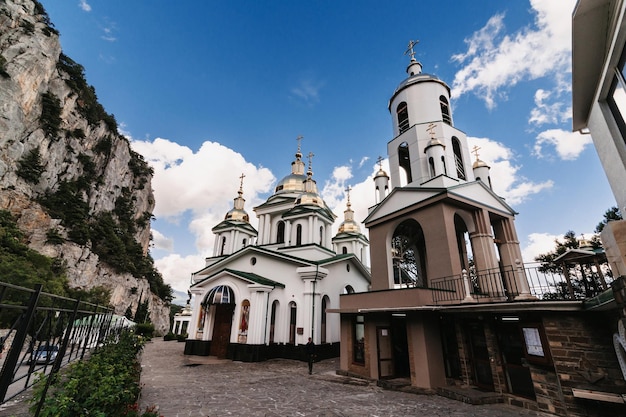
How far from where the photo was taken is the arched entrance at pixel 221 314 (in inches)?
599

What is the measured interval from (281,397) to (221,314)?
9752 mm

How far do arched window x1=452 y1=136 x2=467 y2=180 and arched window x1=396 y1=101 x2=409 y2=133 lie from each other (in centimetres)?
249

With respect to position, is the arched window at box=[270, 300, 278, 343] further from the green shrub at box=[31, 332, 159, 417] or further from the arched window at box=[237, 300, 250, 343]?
the green shrub at box=[31, 332, 159, 417]

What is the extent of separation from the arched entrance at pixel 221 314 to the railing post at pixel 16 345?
511 inches

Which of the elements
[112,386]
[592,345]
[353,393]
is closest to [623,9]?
[592,345]

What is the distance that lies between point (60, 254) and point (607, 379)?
126ft

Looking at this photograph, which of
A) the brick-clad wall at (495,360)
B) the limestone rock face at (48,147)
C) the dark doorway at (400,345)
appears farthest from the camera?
the limestone rock face at (48,147)

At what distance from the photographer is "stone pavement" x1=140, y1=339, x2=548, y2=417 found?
6487mm

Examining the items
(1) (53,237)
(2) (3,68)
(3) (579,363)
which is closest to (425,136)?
(3) (579,363)

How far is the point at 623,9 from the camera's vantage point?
3.52 metres

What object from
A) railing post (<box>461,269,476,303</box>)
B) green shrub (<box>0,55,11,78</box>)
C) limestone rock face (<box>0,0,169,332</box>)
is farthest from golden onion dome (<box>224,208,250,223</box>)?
green shrub (<box>0,55,11,78</box>)

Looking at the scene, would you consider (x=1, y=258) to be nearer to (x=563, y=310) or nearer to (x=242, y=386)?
(x=242, y=386)

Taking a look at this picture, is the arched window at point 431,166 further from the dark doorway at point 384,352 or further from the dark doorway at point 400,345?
the dark doorway at point 384,352

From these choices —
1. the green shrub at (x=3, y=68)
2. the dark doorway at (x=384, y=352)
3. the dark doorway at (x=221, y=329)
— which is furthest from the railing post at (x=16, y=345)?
the green shrub at (x=3, y=68)
